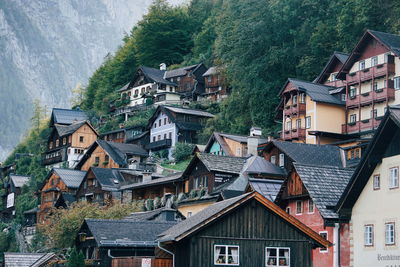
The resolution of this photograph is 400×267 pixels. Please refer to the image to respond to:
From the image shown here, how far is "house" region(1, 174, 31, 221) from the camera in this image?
4589 inches

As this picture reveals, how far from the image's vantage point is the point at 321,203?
42.2 metres

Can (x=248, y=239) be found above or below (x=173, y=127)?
below

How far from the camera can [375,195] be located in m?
37.7

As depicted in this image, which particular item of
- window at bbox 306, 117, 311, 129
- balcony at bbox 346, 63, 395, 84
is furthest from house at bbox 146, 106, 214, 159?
balcony at bbox 346, 63, 395, 84

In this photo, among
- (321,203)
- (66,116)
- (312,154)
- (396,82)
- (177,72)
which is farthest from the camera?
(66,116)

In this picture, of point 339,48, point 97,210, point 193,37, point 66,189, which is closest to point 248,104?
point 339,48

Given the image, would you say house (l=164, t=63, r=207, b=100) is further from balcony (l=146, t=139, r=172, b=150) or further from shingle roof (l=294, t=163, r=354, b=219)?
shingle roof (l=294, t=163, r=354, b=219)

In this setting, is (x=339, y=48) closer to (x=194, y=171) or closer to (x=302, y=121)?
(x=302, y=121)

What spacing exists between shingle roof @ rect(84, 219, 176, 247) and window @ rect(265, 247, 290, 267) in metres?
8.78

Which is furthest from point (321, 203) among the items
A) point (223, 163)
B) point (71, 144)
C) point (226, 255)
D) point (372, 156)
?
point (71, 144)

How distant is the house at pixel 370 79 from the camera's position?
71875 mm

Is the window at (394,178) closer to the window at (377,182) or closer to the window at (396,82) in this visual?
the window at (377,182)

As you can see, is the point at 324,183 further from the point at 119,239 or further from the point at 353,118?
the point at 353,118

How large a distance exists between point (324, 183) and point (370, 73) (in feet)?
107
